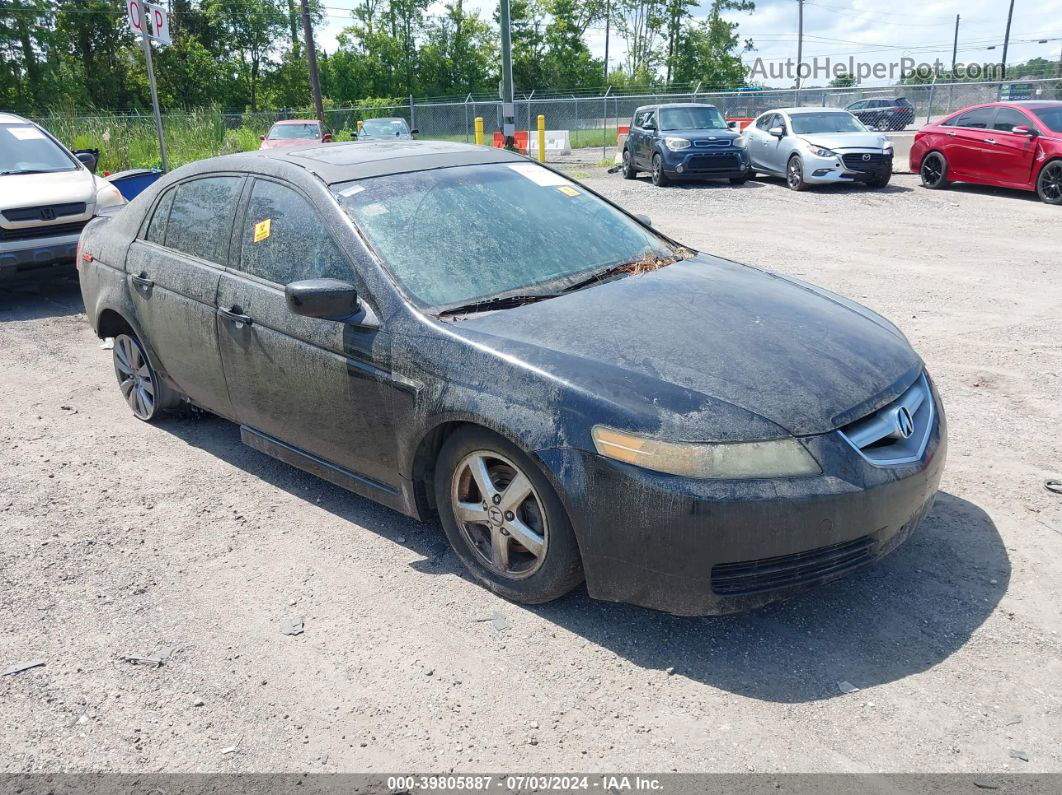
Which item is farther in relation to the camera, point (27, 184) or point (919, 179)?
point (919, 179)

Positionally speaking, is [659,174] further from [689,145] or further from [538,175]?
[538,175]

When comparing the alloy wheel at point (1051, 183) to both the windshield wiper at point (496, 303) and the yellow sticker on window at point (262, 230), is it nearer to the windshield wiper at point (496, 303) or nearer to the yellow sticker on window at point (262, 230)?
the windshield wiper at point (496, 303)

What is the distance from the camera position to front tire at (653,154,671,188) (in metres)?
18.1

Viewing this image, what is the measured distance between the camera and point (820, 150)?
54.5 ft

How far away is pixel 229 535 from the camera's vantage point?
4.12 metres

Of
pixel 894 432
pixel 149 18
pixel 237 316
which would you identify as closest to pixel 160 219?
pixel 237 316

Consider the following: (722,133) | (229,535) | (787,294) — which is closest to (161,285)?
(229,535)

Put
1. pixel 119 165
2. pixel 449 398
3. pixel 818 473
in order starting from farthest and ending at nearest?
pixel 119 165, pixel 449 398, pixel 818 473

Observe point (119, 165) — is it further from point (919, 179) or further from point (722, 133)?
point (919, 179)

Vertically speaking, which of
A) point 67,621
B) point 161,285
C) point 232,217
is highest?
point 232,217

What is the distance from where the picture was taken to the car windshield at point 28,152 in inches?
376

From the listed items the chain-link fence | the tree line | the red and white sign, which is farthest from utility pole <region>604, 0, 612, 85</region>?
the red and white sign

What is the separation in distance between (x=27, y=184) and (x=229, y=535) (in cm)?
678

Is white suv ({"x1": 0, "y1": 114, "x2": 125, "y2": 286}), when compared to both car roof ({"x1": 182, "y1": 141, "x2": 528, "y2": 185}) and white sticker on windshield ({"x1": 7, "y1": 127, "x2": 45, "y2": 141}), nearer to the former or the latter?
white sticker on windshield ({"x1": 7, "y1": 127, "x2": 45, "y2": 141})
